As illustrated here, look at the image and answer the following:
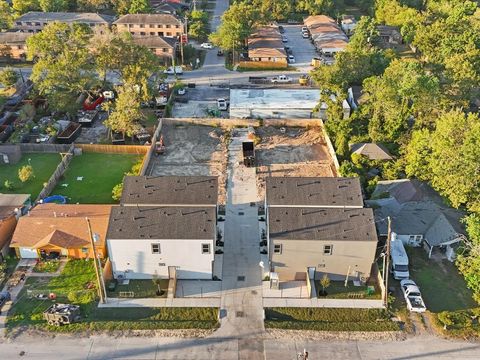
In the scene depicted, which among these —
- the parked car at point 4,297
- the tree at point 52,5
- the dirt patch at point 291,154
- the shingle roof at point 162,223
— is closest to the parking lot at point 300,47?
the dirt patch at point 291,154

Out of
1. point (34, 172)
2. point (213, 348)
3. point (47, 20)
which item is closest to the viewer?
point (213, 348)

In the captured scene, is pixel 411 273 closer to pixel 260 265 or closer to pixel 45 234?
pixel 260 265

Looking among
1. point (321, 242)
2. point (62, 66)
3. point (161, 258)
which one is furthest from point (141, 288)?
point (62, 66)

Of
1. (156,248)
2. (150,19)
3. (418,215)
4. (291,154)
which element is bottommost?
(291,154)

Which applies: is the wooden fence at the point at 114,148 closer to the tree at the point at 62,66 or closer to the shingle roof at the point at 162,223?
the tree at the point at 62,66

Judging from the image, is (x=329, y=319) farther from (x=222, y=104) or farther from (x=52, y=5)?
(x=52, y=5)

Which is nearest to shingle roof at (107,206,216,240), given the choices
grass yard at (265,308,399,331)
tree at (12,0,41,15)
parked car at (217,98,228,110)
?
grass yard at (265,308,399,331)

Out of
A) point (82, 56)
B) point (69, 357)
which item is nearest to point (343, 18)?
point (82, 56)
